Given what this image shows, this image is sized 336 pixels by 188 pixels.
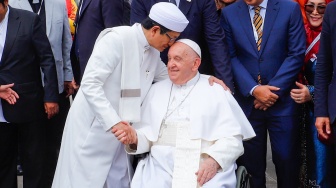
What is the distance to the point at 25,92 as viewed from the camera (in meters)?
4.86

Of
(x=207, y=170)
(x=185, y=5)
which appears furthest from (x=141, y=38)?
(x=207, y=170)

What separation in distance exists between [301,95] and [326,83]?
1.59ft

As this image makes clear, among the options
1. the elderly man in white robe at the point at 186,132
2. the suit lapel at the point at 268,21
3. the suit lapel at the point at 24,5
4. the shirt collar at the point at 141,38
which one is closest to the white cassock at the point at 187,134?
the elderly man in white robe at the point at 186,132

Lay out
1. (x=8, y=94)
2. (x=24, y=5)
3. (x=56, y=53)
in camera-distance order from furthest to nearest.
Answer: (x=56, y=53)
(x=24, y=5)
(x=8, y=94)

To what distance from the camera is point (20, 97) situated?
4.83m

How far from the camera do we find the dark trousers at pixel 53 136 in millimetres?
5488

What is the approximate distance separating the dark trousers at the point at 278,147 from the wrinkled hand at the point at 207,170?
0.89m

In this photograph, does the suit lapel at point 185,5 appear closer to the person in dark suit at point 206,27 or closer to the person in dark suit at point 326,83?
the person in dark suit at point 206,27

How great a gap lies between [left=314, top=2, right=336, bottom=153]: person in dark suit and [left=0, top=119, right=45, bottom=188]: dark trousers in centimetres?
218

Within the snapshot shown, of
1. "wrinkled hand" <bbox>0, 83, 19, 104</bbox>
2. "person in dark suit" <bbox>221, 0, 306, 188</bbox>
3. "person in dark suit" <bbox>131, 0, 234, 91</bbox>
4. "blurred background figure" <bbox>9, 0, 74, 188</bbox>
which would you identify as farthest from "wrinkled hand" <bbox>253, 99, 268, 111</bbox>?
"wrinkled hand" <bbox>0, 83, 19, 104</bbox>

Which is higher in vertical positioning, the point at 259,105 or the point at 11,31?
the point at 11,31

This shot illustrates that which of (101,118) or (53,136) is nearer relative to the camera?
(101,118)

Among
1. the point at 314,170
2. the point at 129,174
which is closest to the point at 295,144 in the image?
the point at 314,170

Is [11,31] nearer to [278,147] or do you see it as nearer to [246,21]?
[246,21]
